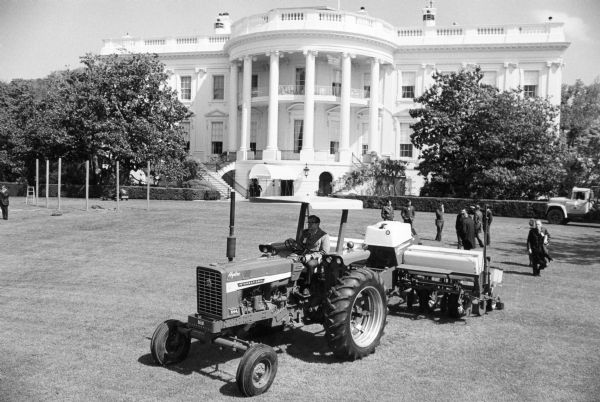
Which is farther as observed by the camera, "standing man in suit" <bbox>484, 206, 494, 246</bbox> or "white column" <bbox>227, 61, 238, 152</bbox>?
"white column" <bbox>227, 61, 238, 152</bbox>

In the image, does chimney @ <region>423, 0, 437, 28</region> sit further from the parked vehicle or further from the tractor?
the tractor

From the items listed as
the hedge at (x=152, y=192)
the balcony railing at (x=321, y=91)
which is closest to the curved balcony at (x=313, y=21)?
the balcony railing at (x=321, y=91)

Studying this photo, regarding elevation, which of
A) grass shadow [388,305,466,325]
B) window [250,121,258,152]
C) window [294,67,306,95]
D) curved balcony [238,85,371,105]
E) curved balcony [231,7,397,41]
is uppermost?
curved balcony [231,7,397,41]

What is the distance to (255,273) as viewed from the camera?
7.99m

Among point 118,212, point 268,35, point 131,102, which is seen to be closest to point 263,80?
point 268,35

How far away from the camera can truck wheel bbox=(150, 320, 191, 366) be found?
317 inches

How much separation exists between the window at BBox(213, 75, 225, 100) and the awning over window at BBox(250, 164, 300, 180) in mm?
13513

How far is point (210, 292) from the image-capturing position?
7758 mm

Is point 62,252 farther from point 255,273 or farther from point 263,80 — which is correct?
point 263,80

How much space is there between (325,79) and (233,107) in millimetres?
8693

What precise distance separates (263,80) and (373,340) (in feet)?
148

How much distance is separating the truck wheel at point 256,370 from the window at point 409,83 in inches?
1836

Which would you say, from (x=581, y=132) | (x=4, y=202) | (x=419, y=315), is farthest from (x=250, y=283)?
(x=581, y=132)

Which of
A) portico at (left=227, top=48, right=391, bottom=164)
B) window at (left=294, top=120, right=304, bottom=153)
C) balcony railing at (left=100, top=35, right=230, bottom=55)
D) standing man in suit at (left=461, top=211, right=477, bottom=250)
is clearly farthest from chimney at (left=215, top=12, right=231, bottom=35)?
standing man in suit at (left=461, top=211, right=477, bottom=250)
